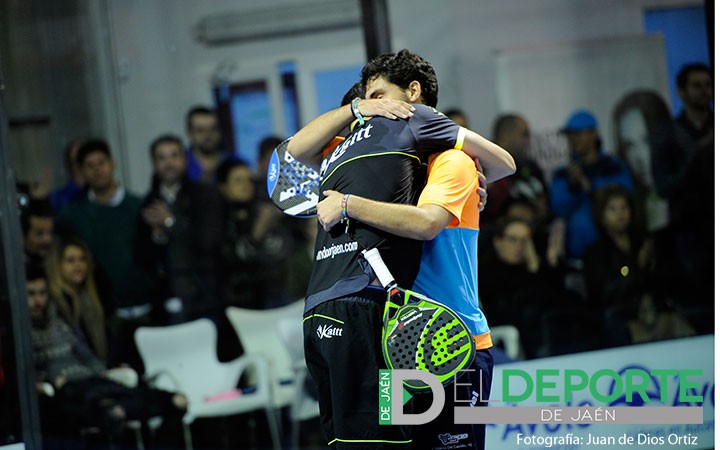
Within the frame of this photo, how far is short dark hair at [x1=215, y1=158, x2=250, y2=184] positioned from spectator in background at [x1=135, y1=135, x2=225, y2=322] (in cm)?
10

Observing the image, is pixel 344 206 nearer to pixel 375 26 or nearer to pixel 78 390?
pixel 78 390

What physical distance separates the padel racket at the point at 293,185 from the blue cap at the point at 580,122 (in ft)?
13.2

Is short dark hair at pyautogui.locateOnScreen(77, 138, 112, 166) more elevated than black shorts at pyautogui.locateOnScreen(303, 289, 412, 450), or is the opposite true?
short dark hair at pyautogui.locateOnScreen(77, 138, 112, 166)

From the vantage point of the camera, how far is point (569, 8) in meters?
7.70

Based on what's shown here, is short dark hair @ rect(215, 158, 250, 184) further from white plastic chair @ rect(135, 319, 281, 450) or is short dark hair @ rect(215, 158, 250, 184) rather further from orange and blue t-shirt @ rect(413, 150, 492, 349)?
orange and blue t-shirt @ rect(413, 150, 492, 349)

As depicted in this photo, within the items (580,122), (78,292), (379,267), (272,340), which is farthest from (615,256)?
(379,267)

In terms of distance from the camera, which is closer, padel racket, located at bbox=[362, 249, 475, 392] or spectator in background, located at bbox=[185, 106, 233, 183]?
padel racket, located at bbox=[362, 249, 475, 392]

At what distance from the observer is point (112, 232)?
23.8 ft

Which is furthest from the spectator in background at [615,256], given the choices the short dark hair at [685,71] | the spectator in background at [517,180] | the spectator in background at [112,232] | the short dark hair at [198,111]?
the spectator in background at [112,232]

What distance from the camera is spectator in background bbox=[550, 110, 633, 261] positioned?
7375mm

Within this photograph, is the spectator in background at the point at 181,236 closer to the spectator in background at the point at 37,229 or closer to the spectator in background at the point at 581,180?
the spectator in background at the point at 37,229

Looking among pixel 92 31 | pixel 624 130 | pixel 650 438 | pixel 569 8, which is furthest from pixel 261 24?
pixel 650 438

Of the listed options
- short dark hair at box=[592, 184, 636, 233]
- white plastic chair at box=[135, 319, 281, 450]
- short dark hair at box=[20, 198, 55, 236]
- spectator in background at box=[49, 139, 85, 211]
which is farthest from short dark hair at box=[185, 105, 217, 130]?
short dark hair at box=[592, 184, 636, 233]

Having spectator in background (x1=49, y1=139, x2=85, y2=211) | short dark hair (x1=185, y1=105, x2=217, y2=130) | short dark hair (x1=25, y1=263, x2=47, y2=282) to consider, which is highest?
A: short dark hair (x1=185, y1=105, x2=217, y2=130)
